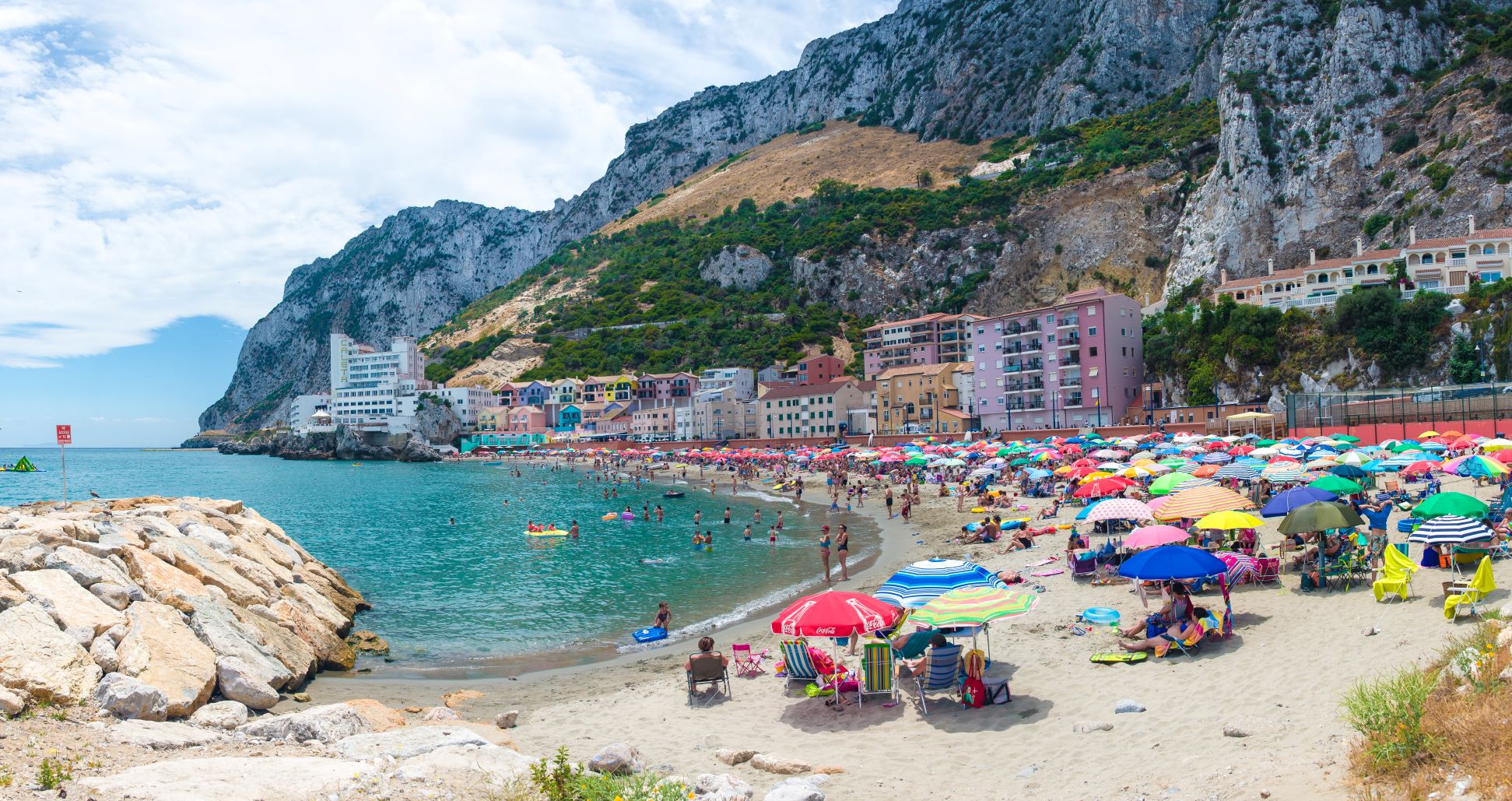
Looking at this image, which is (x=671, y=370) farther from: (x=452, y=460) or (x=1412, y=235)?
(x=1412, y=235)

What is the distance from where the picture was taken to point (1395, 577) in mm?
11586

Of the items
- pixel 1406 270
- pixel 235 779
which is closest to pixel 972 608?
pixel 235 779

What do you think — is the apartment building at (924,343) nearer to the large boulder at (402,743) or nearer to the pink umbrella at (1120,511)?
the pink umbrella at (1120,511)

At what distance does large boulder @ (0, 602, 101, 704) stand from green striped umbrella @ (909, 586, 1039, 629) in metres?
9.89

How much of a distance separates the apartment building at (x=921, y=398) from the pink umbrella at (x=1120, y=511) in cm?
6074

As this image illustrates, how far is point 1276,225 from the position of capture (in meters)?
74.0

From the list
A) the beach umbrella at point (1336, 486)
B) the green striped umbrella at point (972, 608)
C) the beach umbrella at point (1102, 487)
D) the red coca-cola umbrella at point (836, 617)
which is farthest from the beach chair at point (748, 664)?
the beach umbrella at point (1102, 487)

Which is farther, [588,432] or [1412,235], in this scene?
[588,432]

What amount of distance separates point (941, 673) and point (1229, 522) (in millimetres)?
6418

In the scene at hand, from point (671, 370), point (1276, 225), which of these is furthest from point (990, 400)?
point (671, 370)

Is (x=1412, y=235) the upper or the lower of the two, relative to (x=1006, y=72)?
lower

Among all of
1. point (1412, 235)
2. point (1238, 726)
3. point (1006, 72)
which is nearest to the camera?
point (1238, 726)

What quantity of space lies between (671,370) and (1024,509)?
91.5 m

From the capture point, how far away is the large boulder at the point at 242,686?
1185 cm
